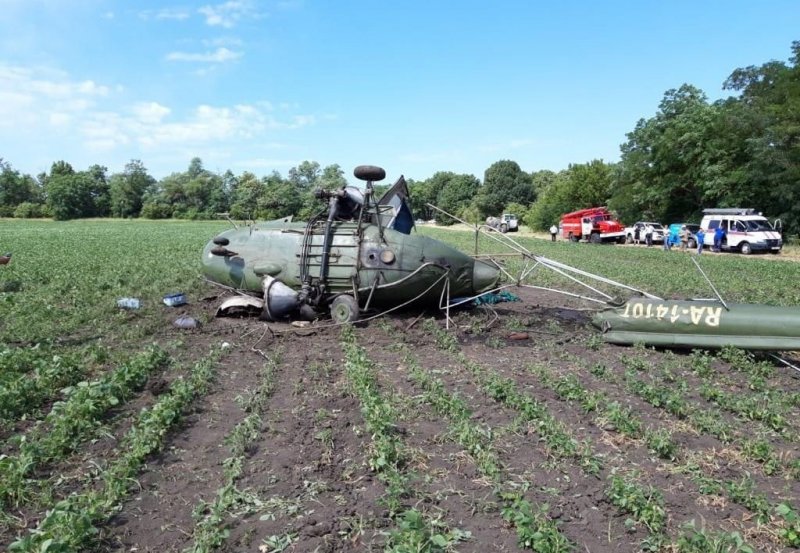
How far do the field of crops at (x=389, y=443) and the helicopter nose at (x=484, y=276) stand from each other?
1174 mm

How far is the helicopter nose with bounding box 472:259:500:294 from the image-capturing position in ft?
34.3

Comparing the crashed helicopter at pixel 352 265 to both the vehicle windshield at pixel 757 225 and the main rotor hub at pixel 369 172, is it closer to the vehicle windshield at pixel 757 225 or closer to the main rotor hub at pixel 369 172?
the main rotor hub at pixel 369 172

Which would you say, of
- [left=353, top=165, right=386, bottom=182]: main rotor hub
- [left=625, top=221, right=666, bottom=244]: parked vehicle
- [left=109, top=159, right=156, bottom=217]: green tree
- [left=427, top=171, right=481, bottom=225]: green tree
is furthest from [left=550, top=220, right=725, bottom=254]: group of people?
[left=109, top=159, right=156, bottom=217]: green tree

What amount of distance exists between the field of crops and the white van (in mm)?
26292

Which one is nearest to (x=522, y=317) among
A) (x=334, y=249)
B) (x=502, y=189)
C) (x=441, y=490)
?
(x=334, y=249)

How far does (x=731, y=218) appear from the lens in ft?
102

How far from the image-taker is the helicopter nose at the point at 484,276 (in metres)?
10.5

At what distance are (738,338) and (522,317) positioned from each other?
3.94 m

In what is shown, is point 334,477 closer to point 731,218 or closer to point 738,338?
point 738,338

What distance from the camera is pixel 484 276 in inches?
412

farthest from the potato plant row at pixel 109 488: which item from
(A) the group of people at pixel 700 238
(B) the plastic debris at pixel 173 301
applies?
(A) the group of people at pixel 700 238

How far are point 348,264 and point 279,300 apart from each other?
4.47ft

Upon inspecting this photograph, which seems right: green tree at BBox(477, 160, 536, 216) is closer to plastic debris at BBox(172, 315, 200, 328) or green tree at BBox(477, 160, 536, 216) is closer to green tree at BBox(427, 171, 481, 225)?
green tree at BBox(427, 171, 481, 225)

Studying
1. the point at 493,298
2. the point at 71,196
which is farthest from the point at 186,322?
the point at 71,196
